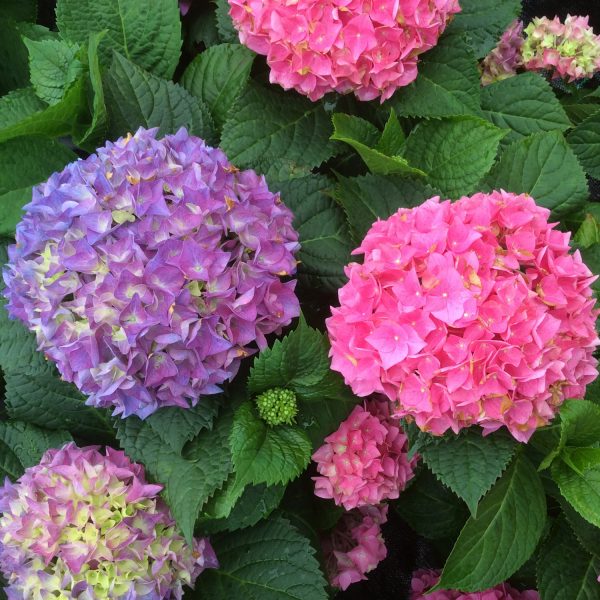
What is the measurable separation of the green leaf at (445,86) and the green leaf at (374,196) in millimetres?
106

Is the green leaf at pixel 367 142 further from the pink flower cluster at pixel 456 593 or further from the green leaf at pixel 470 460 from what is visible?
the pink flower cluster at pixel 456 593

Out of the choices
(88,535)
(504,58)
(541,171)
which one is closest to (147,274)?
(88,535)

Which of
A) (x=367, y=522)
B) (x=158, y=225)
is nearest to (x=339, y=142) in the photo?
(x=158, y=225)

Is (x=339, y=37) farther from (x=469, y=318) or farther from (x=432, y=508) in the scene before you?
(x=432, y=508)

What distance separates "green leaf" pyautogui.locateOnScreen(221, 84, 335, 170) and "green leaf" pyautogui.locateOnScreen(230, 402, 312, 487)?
333mm

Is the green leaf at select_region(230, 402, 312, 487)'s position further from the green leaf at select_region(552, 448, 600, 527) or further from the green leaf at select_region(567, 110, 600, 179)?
the green leaf at select_region(567, 110, 600, 179)

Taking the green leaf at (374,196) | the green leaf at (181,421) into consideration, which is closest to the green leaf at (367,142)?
the green leaf at (374,196)

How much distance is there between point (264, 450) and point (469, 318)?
0.28 meters

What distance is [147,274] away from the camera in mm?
764

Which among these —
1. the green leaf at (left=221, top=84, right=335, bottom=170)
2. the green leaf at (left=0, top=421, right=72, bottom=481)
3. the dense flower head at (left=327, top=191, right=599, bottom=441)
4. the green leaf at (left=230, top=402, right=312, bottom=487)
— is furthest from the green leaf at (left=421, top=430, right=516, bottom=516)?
the green leaf at (left=0, top=421, right=72, bottom=481)

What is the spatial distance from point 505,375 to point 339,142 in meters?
0.44

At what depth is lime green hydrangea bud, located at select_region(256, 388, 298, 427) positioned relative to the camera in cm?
88

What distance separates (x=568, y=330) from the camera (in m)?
0.78

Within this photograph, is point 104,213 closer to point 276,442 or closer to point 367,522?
point 276,442
